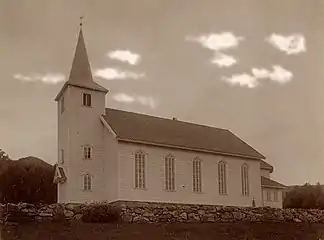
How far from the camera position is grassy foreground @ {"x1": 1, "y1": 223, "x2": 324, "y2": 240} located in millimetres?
3357

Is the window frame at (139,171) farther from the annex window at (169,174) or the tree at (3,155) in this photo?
the tree at (3,155)

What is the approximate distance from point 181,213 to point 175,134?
534 millimetres

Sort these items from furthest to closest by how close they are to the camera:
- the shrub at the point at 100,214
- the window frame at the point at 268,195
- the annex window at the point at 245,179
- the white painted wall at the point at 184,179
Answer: the annex window at the point at 245,179
the white painted wall at the point at 184,179
the window frame at the point at 268,195
the shrub at the point at 100,214

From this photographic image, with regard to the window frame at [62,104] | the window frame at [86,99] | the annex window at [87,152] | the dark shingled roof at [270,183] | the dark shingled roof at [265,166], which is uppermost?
the window frame at [86,99]

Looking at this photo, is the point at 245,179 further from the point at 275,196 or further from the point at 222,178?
the point at 275,196

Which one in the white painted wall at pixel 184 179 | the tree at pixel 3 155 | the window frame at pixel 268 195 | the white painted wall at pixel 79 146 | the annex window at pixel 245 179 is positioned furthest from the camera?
the annex window at pixel 245 179

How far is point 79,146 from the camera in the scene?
3895mm

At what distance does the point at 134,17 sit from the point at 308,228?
5.31ft

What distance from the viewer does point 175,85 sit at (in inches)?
142

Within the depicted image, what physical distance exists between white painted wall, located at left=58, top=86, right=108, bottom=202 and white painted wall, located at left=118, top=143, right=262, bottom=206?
0.19 meters

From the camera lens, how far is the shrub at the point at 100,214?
360 cm

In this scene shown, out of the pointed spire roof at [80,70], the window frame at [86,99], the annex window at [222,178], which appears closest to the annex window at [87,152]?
the window frame at [86,99]

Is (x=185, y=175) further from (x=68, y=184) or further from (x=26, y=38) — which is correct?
(x=26, y=38)

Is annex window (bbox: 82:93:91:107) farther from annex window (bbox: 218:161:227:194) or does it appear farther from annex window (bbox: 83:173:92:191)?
annex window (bbox: 218:161:227:194)
